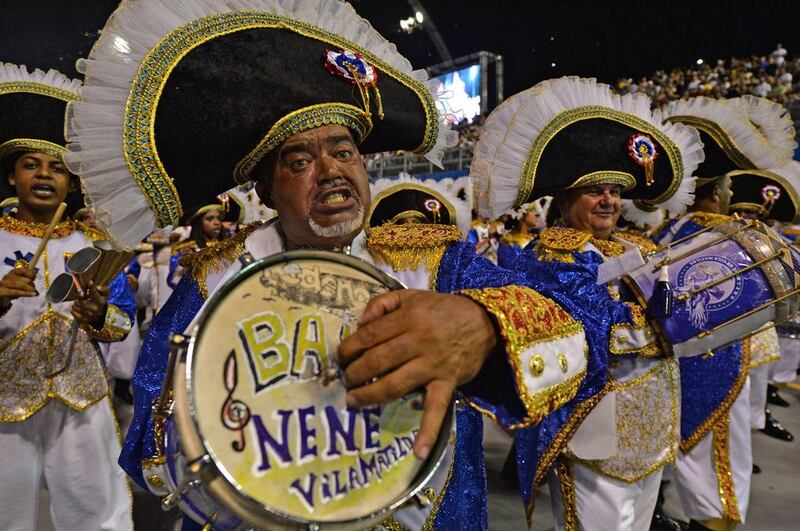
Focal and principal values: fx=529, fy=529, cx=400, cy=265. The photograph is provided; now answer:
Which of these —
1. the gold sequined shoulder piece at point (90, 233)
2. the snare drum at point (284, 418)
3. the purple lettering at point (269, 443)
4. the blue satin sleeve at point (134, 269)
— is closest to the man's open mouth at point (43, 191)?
the gold sequined shoulder piece at point (90, 233)

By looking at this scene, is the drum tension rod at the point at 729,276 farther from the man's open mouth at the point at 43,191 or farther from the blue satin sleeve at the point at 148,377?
the man's open mouth at the point at 43,191

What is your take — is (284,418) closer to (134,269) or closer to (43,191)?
(43,191)

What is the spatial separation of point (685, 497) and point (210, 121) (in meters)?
3.43

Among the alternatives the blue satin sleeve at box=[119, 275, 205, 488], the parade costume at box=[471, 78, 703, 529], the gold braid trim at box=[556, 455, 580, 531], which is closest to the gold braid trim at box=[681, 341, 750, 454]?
the parade costume at box=[471, 78, 703, 529]

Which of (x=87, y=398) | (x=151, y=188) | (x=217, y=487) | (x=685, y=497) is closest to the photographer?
(x=217, y=487)

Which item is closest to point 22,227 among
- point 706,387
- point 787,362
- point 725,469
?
point 706,387

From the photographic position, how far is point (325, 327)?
91cm

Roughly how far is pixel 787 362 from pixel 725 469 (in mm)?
3826

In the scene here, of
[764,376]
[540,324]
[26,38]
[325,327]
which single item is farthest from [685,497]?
[26,38]

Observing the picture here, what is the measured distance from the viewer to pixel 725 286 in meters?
2.02

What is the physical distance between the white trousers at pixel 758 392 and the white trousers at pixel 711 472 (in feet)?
3.87

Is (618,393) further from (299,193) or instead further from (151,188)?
(151,188)

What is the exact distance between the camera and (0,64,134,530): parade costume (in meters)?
2.51

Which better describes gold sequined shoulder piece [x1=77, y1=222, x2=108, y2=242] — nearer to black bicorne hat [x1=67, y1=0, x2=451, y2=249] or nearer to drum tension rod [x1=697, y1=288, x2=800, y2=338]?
black bicorne hat [x1=67, y1=0, x2=451, y2=249]
